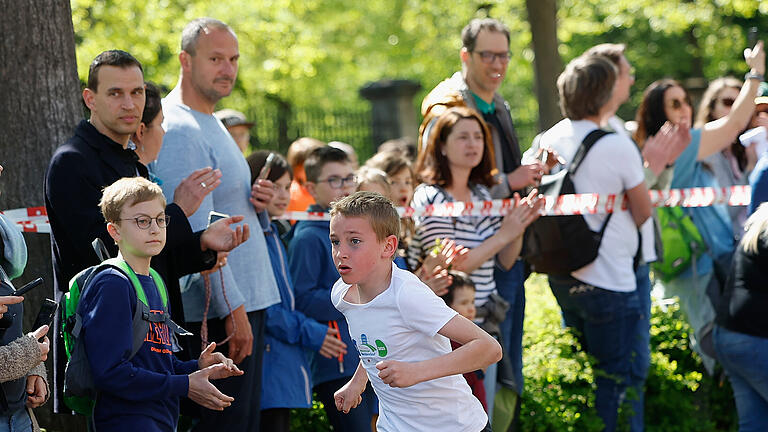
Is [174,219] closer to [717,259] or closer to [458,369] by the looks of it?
[458,369]

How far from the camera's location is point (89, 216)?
436 cm

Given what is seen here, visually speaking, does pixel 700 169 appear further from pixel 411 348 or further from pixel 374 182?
pixel 411 348

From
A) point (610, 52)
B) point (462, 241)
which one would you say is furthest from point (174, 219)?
point (610, 52)

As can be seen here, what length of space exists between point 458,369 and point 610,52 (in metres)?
4.34

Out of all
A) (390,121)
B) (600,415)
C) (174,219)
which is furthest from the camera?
(390,121)

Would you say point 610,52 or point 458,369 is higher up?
point 610,52

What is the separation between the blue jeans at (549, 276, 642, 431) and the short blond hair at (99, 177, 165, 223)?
10.9ft

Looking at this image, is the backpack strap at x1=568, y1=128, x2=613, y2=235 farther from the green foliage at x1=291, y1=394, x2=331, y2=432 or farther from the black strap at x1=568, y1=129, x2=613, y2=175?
the green foliage at x1=291, y1=394, x2=331, y2=432

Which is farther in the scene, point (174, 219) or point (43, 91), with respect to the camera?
point (43, 91)

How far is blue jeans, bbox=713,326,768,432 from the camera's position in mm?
5758

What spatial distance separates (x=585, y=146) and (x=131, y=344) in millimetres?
3547

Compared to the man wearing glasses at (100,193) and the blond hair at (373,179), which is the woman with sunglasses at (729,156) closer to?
the blond hair at (373,179)

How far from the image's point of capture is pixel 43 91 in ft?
18.0

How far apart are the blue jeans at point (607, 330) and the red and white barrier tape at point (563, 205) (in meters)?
0.50
